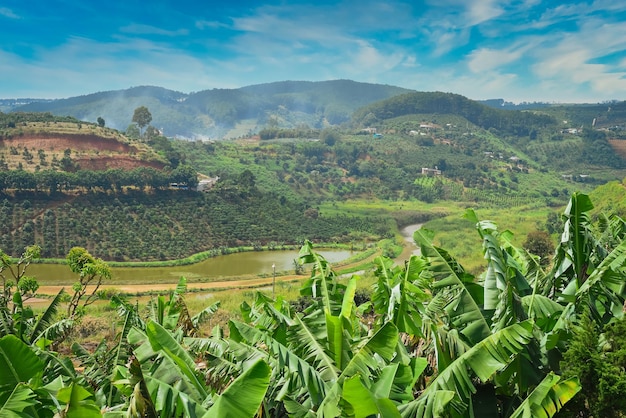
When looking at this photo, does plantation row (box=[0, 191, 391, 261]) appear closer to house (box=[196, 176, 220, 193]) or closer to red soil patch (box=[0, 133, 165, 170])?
house (box=[196, 176, 220, 193])

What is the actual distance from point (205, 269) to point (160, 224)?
8.23 meters

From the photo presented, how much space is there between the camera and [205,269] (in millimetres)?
35281

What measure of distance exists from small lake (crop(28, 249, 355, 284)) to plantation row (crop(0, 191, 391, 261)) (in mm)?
1952

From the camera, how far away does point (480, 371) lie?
370cm

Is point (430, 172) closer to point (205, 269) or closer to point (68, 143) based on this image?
point (205, 269)

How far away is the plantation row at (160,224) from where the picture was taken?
35.2 meters

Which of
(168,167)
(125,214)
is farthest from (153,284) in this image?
Answer: (168,167)

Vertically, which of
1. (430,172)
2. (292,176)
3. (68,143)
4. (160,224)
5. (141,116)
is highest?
(141,116)

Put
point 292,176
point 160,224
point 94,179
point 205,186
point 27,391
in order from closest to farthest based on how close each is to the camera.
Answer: point 27,391, point 94,179, point 160,224, point 205,186, point 292,176

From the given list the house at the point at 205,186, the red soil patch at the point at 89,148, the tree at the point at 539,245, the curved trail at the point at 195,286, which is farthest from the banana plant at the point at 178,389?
the house at the point at 205,186

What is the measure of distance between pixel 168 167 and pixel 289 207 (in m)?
14.1

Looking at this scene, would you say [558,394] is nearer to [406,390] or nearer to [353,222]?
[406,390]

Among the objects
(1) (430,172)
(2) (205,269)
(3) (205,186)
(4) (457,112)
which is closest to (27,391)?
(2) (205,269)

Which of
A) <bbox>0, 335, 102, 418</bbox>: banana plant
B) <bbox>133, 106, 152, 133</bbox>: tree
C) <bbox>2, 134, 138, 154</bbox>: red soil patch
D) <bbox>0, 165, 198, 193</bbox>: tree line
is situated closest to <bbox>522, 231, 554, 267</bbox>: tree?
<bbox>0, 335, 102, 418</bbox>: banana plant
